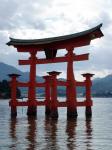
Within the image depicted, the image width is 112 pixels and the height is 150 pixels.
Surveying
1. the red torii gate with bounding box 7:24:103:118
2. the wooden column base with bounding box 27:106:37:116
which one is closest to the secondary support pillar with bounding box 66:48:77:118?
the red torii gate with bounding box 7:24:103:118

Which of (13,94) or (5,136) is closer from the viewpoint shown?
(5,136)

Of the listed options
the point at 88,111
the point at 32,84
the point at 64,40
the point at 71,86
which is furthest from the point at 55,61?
the point at 88,111

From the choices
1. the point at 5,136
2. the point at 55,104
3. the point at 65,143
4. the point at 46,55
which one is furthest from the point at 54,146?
the point at 46,55

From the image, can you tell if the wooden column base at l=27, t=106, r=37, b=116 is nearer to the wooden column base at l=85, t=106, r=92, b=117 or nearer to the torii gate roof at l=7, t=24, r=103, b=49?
the wooden column base at l=85, t=106, r=92, b=117

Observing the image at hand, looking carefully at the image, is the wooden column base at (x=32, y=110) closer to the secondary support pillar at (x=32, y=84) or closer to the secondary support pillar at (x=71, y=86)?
the secondary support pillar at (x=32, y=84)

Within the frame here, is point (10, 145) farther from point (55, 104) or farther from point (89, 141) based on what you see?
point (55, 104)

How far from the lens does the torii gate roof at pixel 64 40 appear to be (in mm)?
29948

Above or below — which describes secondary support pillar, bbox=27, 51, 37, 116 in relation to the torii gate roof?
below

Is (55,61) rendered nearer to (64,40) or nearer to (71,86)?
(64,40)

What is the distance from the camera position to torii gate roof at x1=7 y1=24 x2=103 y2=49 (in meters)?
29.9

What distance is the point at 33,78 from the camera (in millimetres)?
33688

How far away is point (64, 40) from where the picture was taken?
31500 mm

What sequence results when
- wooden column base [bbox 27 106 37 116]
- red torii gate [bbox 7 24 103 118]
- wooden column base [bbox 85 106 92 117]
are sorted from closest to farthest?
red torii gate [bbox 7 24 103 118] → wooden column base [bbox 85 106 92 117] → wooden column base [bbox 27 106 37 116]

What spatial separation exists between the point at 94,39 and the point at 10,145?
15.7 metres
